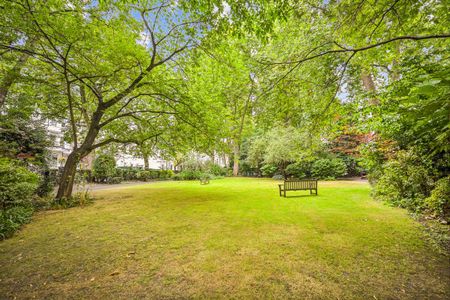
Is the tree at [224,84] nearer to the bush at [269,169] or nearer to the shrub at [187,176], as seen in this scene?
the shrub at [187,176]

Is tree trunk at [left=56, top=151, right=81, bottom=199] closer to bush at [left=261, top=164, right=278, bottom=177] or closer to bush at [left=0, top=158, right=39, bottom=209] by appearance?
bush at [left=0, top=158, right=39, bottom=209]

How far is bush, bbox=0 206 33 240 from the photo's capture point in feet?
15.7

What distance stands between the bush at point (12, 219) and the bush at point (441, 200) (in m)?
11.5

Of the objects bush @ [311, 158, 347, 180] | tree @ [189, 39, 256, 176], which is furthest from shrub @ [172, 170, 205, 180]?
tree @ [189, 39, 256, 176]

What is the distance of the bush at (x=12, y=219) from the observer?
4789mm

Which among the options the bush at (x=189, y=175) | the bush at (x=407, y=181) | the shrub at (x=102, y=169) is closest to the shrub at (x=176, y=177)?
the bush at (x=189, y=175)

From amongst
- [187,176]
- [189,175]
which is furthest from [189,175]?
[187,176]

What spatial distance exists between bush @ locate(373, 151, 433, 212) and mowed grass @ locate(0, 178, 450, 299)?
168 centimetres

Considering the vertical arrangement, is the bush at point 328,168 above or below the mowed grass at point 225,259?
above

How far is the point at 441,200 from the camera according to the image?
18.2 ft

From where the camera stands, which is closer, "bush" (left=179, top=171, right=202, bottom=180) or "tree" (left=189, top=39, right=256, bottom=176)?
"tree" (left=189, top=39, right=256, bottom=176)

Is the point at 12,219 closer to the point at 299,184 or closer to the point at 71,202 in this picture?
the point at 71,202

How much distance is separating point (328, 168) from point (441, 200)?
16656 millimetres

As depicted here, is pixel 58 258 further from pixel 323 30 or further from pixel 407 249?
pixel 323 30
